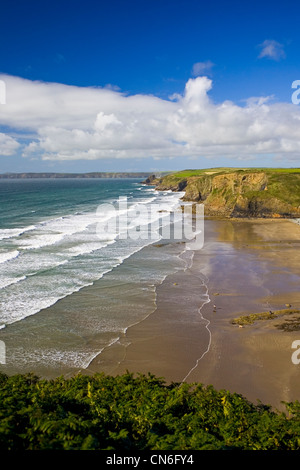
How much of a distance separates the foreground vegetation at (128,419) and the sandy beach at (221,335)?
4673 millimetres

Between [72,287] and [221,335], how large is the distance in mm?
13233

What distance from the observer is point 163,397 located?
10.5 m

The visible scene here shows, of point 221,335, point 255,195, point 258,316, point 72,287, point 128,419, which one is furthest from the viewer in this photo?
point 255,195

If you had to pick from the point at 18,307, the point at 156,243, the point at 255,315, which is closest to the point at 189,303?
the point at 255,315

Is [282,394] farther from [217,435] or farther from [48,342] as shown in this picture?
[48,342]

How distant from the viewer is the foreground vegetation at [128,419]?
716 cm

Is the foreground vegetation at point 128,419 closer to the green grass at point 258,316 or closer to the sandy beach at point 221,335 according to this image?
the sandy beach at point 221,335

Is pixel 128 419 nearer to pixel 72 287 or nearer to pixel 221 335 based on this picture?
pixel 221 335

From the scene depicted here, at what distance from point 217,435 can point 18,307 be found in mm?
18619

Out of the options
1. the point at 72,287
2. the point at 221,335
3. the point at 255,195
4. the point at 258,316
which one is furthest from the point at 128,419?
the point at 255,195

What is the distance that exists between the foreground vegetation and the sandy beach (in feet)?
15.3

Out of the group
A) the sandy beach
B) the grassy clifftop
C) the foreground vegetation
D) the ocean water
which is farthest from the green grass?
the grassy clifftop

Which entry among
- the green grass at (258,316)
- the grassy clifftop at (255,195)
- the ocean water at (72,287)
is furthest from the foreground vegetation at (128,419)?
the grassy clifftop at (255,195)

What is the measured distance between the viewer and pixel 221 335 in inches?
789
